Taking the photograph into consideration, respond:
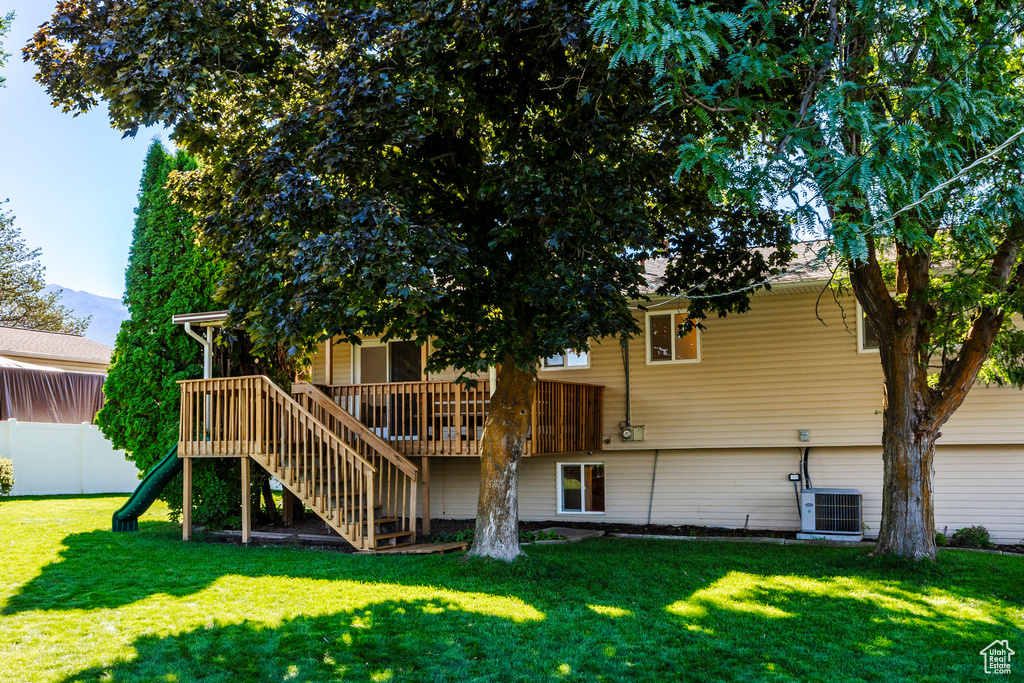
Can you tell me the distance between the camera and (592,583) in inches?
314

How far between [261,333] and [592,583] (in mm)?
4181

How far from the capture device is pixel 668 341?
12625 millimetres

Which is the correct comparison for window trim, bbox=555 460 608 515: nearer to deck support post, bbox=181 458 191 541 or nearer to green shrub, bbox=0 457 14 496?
deck support post, bbox=181 458 191 541

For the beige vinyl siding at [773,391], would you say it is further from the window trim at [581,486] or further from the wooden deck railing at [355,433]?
the wooden deck railing at [355,433]

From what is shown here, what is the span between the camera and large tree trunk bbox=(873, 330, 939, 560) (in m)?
8.51

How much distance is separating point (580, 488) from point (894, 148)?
8.72m

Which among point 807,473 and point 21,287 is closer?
point 807,473

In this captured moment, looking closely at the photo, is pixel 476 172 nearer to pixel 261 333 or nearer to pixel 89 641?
pixel 261 333

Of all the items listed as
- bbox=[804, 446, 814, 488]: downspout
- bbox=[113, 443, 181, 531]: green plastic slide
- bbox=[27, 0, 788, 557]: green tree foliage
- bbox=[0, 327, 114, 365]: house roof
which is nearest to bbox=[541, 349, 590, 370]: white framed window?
bbox=[804, 446, 814, 488]: downspout

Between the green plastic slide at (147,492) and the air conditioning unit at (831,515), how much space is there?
9552 mm

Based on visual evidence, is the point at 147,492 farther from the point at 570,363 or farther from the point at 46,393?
the point at 46,393

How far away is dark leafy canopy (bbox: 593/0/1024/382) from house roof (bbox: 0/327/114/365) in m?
23.5

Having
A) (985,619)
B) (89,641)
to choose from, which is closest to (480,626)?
(89,641)

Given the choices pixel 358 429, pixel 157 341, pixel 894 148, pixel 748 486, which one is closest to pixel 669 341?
pixel 748 486
